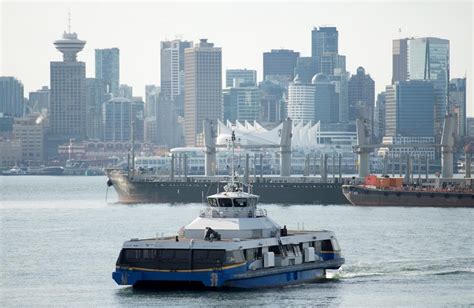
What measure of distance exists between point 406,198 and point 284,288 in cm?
8213

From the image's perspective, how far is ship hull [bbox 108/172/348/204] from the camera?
6398 inches

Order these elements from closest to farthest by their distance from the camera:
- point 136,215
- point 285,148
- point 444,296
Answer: point 444,296
point 136,215
point 285,148

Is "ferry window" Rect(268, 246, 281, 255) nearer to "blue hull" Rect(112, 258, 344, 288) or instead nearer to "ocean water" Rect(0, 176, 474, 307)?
"blue hull" Rect(112, 258, 344, 288)

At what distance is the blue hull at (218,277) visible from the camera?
65.4 meters

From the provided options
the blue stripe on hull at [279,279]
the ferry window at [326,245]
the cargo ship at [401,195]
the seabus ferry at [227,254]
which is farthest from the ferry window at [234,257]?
the cargo ship at [401,195]

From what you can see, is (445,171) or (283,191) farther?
(445,171)

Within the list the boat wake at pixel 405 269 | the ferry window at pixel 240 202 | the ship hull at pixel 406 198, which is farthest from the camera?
the ship hull at pixel 406 198

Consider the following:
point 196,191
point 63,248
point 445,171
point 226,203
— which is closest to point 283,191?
point 196,191

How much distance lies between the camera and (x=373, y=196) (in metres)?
150

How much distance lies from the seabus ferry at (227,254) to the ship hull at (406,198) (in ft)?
253

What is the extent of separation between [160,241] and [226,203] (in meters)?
3.95

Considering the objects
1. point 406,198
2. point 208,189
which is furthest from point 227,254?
point 208,189

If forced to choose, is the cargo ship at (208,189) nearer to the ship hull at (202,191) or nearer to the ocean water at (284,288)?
the ship hull at (202,191)

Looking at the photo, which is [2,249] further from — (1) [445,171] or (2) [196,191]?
(1) [445,171]
